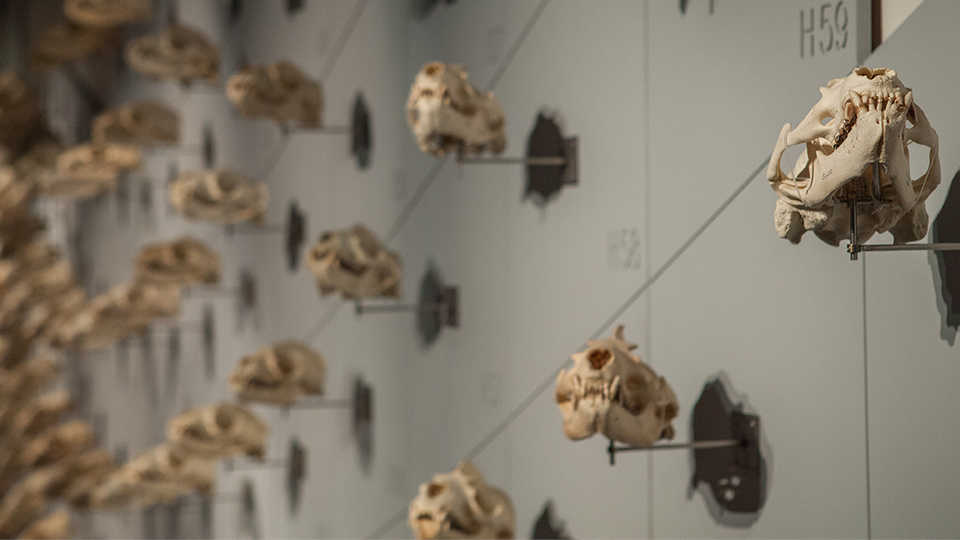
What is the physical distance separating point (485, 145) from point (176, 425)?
6.36ft

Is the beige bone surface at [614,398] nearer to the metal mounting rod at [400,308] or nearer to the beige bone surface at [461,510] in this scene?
the beige bone surface at [461,510]

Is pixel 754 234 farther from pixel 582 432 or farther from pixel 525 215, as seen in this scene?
pixel 525 215

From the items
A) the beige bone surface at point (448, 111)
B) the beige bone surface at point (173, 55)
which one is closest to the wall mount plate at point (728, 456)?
the beige bone surface at point (448, 111)

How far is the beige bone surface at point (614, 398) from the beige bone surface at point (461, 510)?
1.57 ft

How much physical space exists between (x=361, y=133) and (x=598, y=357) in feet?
6.48

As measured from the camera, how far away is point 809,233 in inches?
81.6

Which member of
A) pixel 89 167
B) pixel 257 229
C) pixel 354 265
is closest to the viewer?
pixel 354 265

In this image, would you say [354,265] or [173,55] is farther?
[173,55]

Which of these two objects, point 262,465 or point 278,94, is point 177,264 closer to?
point 262,465

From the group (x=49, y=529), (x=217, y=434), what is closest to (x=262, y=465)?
(x=217, y=434)

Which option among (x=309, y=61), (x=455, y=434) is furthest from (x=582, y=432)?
(x=309, y=61)

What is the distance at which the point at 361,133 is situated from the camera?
4.03m

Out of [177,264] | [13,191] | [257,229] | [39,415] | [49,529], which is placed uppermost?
[13,191]

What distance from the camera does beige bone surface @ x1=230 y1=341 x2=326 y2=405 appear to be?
3883 mm
